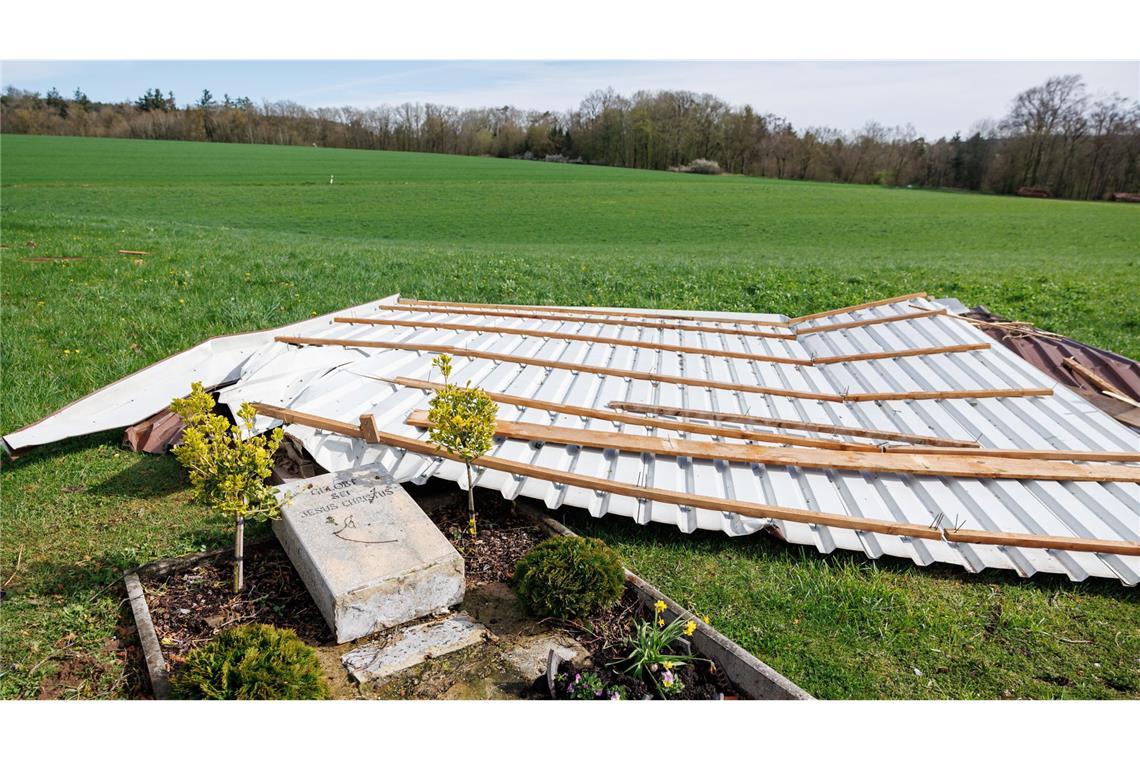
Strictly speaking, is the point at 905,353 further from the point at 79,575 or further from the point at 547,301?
the point at 79,575

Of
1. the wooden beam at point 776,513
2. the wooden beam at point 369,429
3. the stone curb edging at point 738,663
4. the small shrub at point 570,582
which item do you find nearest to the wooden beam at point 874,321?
the wooden beam at point 776,513

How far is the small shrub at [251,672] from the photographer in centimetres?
395

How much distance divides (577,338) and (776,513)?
464 cm

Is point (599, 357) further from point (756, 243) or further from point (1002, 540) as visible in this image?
point (756, 243)

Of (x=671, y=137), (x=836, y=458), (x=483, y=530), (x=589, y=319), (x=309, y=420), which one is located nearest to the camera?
(x=483, y=530)

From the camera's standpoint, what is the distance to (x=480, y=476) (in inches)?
254

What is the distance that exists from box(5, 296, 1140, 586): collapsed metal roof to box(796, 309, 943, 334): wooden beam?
1.3 inches

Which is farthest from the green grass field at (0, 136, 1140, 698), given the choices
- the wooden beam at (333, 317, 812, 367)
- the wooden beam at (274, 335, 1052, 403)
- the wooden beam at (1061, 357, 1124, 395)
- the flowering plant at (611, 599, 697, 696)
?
the wooden beam at (1061, 357, 1124, 395)

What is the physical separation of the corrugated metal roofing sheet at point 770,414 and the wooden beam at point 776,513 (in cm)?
9

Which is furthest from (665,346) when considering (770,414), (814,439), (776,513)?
(776,513)

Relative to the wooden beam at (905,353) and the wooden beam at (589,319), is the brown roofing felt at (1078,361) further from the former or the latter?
the wooden beam at (589,319)

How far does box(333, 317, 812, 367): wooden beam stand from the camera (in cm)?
949

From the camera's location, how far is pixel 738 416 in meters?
7.62

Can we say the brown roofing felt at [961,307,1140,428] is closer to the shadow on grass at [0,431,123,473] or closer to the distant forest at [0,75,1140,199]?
the shadow on grass at [0,431,123,473]
